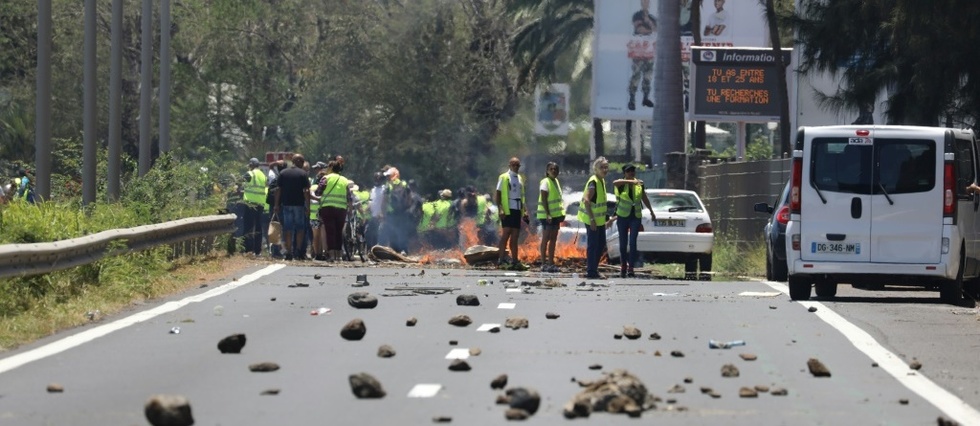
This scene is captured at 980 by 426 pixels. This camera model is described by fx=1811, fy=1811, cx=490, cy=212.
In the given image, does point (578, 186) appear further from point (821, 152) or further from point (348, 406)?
point (348, 406)

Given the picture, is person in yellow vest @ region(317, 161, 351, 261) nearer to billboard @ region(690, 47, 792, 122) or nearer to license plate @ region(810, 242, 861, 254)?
license plate @ region(810, 242, 861, 254)

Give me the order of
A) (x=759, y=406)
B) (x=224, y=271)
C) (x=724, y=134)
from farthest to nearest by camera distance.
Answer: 1. (x=724, y=134)
2. (x=224, y=271)
3. (x=759, y=406)

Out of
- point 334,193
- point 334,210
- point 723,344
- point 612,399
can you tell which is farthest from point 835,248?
point 334,193

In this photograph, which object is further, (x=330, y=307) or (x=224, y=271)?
(x=224, y=271)

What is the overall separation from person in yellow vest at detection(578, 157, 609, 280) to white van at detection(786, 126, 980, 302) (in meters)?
5.32

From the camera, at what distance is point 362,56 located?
179 feet

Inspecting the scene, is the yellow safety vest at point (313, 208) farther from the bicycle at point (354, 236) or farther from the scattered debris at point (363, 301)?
the scattered debris at point (363, 301)

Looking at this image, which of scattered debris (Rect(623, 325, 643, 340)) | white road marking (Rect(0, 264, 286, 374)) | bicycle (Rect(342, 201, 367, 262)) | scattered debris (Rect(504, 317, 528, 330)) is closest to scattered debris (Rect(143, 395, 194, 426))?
white road marking (Rect(0, 264, 286, 374))

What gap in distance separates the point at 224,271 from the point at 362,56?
106ft

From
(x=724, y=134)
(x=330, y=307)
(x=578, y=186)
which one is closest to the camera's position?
(x=330, y=307)

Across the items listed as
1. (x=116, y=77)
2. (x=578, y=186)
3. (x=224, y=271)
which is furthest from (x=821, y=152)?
(x=578, y=186)

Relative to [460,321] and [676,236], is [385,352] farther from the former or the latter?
[676,236]

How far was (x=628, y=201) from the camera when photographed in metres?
24.1

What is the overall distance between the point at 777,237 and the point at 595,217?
278 centimetres
